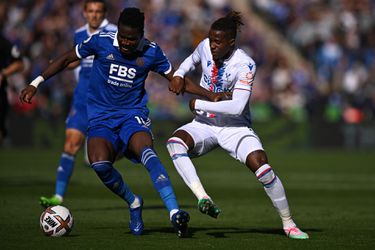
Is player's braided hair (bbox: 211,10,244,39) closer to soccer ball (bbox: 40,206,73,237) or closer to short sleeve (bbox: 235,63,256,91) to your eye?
short sleeve (bbox: 235,63,256,91)

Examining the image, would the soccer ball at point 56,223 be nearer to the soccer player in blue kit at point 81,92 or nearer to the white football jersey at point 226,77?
the white football jersey at point 226,77

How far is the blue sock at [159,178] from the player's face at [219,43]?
1.32 metres

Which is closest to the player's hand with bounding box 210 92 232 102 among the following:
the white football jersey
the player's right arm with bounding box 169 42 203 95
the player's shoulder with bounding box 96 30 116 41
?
the white football jersey

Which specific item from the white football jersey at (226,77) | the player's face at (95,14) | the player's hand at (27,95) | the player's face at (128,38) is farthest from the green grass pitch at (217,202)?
the player's face at (95,14)

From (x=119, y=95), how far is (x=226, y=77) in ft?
3.97

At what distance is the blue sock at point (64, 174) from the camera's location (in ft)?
42.5

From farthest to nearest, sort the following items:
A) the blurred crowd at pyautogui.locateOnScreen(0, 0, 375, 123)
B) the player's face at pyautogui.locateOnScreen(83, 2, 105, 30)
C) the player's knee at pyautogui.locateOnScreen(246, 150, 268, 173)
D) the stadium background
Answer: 1. the blurred crowd at pyautogui.locateOnScreen(0, 0, 375, 123)
2. the stadium background
3. the player's face at pyautogui.locateOnScreen(83, 2, 105, 30)
4. the player's knee at pyautogui.locateOnScreen(246, 150, 268, 173)

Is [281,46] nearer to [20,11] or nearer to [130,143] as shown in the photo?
[20,11]

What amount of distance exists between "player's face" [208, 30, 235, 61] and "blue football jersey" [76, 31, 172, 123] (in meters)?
0.57

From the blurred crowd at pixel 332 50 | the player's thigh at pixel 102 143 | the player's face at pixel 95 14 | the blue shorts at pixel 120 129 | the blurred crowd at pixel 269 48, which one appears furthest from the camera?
the blurred crowd at pixel 332 50

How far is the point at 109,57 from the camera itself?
9742 mm

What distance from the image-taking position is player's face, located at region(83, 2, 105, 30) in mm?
13234

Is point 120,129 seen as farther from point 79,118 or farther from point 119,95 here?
point 79,118

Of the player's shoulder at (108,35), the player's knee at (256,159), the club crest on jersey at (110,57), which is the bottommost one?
the player's knee at (256,159)
